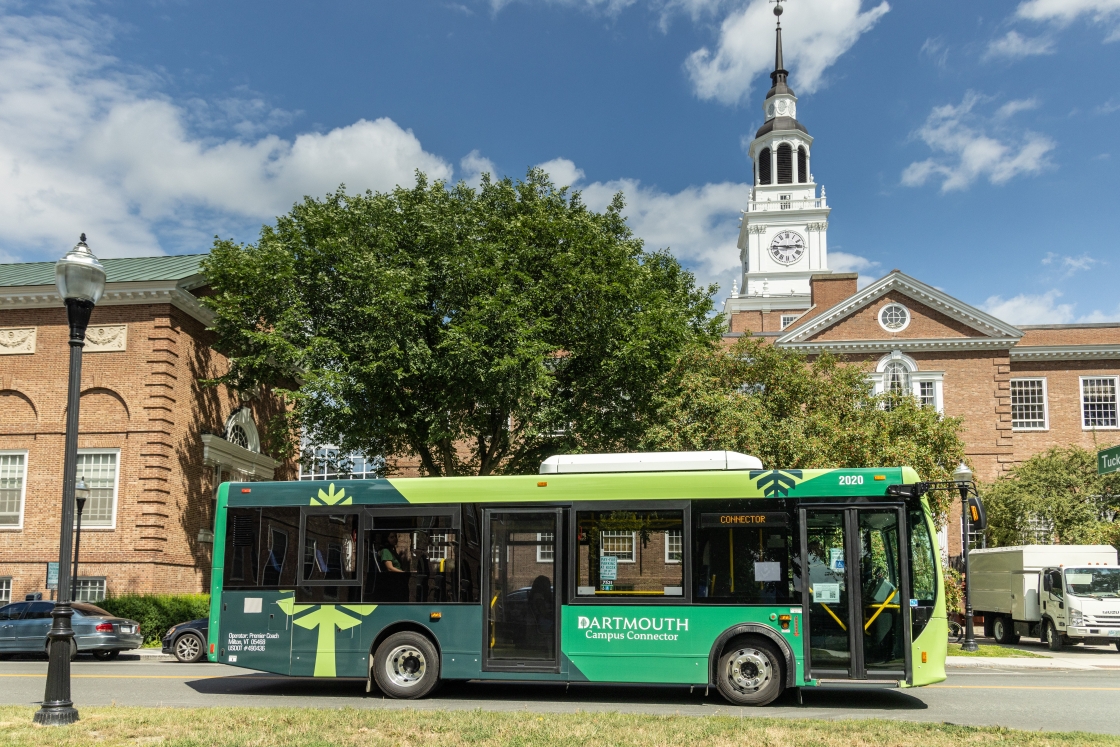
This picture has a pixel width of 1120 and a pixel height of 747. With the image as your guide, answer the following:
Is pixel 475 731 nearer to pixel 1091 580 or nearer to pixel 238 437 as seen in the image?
pixel 1091 580

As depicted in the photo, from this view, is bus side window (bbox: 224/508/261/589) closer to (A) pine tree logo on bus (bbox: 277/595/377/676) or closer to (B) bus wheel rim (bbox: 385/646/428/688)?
(A) pine tree logo on bus (bbox: 277/595/377/676)

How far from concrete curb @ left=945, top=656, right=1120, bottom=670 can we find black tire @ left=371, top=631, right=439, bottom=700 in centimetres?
1104

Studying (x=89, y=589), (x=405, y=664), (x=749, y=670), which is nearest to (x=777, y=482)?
(x=749, y=670)

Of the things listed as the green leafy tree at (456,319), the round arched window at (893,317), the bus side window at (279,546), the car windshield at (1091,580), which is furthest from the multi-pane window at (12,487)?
the round arched window at (893,317)

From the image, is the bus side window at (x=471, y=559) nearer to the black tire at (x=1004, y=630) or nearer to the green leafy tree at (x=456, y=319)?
the green leafy tree at (x=456, y=319)

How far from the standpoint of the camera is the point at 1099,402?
40.8m

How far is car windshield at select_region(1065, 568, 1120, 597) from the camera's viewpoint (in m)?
23.5

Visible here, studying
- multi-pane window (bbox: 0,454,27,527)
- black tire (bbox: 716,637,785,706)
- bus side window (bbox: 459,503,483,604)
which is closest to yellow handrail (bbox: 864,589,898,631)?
black tire (bbox: 716,637,785,706)

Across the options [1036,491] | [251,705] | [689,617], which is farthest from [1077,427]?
[251,705]

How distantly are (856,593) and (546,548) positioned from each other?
159 inches

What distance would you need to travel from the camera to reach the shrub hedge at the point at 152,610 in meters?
23.3

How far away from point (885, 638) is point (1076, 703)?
9.62 ft

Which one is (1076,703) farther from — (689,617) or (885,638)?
(689,617)

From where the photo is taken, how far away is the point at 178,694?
43.5 feet
